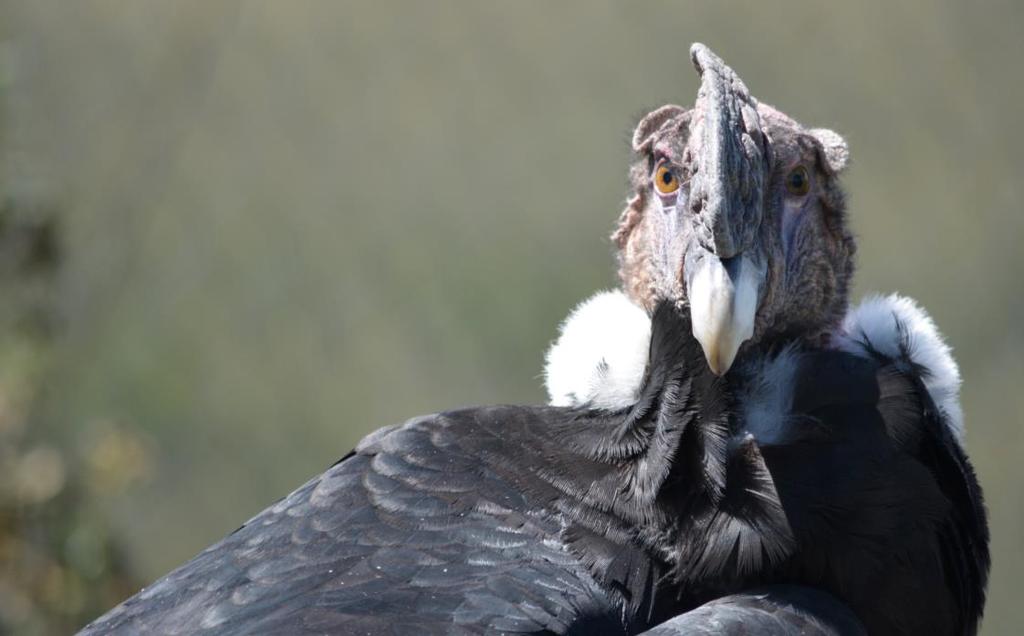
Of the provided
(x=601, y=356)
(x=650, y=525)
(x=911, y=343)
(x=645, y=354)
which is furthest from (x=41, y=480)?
(x=911, y=343)

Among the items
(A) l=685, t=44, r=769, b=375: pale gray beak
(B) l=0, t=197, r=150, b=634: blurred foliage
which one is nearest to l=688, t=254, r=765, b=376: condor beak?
(A) l=685, t=44, r=769, b=375: pale gray beak

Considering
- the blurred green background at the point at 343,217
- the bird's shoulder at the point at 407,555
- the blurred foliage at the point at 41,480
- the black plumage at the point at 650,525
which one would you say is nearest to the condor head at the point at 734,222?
the black plumage at the point at 650,525

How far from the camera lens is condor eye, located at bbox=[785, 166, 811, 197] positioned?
3.30 m

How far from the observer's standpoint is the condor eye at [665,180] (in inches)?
130

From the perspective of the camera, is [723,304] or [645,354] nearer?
[723,304]

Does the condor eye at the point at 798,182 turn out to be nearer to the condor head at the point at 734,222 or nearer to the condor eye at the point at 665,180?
the condor head at the point at 734,222

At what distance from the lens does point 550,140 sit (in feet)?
22.2

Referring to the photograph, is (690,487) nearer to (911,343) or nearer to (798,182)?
(911,343)

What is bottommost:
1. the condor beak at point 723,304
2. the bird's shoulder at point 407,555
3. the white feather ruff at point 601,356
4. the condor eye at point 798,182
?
the bird's shoulder at point 407,555

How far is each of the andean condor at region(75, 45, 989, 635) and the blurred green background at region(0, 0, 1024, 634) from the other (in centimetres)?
304

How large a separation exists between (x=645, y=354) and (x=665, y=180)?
1.42ft

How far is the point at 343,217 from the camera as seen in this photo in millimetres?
7227

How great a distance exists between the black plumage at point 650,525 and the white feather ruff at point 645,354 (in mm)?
45

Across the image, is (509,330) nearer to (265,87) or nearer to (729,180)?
(265,87)
